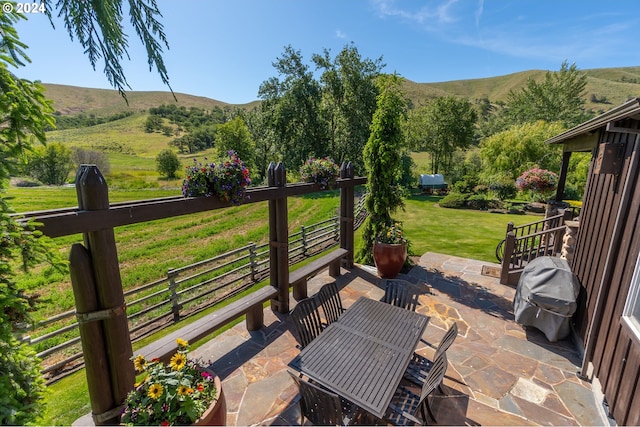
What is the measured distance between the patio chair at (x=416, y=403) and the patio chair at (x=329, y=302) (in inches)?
46.4

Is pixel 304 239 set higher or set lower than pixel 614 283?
lower

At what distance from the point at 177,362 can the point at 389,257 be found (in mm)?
4552

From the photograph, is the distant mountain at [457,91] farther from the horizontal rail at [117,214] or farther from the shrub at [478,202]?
the horizontal rail at [117,214]

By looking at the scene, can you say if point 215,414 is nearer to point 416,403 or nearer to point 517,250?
point 416,403

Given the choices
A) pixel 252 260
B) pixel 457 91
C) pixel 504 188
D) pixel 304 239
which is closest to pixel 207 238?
pixel 304 239

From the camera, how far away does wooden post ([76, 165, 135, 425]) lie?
208 centimetres

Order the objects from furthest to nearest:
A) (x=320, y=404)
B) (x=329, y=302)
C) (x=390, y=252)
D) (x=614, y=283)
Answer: (x=390, y=252) → (x=329, y=302) → (x=614, y=283) → (x=320, y=404)

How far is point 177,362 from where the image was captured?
1965mm

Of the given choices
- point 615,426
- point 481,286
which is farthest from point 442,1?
point 615,426

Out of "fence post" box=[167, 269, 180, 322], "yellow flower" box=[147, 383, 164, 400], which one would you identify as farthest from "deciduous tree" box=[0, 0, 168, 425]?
"fence post" box=[167, 269, 180, 322]

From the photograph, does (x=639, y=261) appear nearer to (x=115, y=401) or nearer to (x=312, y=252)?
(x=115, y=401)

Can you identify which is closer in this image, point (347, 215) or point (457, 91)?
point (347, 215)

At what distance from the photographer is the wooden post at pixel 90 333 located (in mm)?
2090

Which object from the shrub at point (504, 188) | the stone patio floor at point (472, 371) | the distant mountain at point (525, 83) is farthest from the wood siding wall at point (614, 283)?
the distant mountain at point (525, 83)
